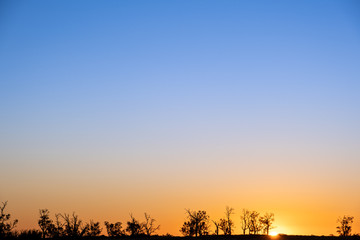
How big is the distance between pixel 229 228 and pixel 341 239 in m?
81.6

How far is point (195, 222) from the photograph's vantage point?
134 metres

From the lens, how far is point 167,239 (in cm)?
6309

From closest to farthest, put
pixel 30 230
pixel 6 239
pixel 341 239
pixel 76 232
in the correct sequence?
pixel 341 239, pixel 6 239, pixel 30 230, pixel 76 232

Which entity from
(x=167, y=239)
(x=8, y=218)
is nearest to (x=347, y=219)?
(x=167, y=239)

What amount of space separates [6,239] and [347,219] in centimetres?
11816

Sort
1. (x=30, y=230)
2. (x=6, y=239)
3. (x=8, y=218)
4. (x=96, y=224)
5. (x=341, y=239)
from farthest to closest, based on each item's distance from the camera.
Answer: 1. (x=96, y=224)
2. (x=8, y=218)
3. (x=30, y=230)
4. (x=6, y=239)
5. (x=341, y=239)

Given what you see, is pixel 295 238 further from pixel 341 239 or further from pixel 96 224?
pixel 96 224

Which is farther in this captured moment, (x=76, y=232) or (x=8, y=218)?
(x=76, y=232)

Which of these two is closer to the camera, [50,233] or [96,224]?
[50,233]

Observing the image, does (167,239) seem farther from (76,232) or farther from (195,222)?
(195,222)

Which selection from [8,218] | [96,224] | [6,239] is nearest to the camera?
[6,239]

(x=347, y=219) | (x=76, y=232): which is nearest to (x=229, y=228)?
(x=347, y=219)

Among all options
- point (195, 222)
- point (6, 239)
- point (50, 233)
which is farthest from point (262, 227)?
point (6, 239)

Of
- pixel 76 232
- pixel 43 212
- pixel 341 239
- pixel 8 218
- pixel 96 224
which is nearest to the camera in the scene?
pixel 341 239
